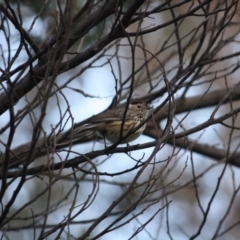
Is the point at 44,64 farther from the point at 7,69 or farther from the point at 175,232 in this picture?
the point at 175,232

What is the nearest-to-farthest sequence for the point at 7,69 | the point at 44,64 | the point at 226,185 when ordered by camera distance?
the point at 7,69, the point at 44,64, the point at 226,185

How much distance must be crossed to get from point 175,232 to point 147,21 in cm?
330

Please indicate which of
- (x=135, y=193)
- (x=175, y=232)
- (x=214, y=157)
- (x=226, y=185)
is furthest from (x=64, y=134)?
(x=226, y=185)

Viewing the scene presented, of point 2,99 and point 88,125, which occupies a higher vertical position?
point 88,125

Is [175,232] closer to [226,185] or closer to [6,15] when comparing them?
[226,185]

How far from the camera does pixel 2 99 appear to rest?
398cm

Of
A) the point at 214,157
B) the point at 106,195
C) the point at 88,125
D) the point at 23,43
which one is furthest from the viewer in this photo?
the point at 106,195

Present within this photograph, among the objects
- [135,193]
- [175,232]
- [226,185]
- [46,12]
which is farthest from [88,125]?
[226,185]

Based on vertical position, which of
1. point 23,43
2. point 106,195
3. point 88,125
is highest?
point 106,195

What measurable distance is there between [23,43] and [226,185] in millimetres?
7917

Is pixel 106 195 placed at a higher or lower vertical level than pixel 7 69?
higher

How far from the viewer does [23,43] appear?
3.77 m

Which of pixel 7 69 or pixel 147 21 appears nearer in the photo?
pixel 7 69

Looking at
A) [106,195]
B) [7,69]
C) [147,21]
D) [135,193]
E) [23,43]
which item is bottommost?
[7,69]
